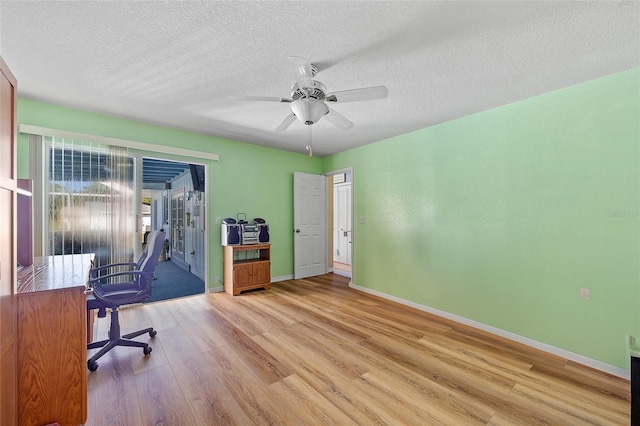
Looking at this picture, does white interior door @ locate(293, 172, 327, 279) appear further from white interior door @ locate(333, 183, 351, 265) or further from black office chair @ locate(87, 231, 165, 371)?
black office chair @ locate(87, 231, 165, 371)

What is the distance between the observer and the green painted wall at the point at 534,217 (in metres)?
2.16

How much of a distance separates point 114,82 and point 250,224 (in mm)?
2545

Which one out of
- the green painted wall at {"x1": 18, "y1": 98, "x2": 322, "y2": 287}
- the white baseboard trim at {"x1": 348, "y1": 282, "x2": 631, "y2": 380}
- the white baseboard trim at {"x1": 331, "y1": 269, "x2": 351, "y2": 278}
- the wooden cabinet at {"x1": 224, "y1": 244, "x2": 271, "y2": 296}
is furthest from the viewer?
the white baseboard trim at {"x1": 331, "y1": 269, "x2": 351, "y2": 278}

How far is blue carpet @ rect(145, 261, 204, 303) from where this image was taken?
4.18m

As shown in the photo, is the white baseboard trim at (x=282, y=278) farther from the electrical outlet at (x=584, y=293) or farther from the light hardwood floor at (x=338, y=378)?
the electrical outlet at (x=584, y=293)

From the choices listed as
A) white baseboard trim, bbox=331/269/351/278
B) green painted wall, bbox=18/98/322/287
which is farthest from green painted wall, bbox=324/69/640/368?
green painted wall, bbox=18/98/322/287

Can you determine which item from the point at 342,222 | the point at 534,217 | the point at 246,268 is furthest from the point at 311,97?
the point at 342,222

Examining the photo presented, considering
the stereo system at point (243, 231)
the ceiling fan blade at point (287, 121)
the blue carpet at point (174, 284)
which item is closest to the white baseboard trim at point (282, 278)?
the stereo system at point (243, 231)

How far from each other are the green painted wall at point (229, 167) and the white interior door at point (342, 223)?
4.57 feet

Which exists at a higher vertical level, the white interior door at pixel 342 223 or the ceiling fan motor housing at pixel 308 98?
the ceiling fan motor housing at pixel 308 98

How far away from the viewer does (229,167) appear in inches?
173

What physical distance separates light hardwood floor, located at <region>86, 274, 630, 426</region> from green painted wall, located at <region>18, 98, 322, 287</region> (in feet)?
6.08

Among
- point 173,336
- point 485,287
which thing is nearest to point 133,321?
point 173,336

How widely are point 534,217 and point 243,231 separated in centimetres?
386
